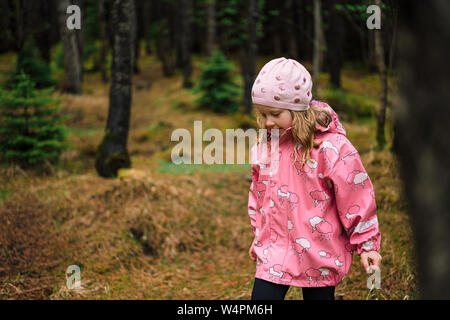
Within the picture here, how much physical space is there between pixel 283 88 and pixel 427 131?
1518 mm

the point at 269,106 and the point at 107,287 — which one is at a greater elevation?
the point at 269,106

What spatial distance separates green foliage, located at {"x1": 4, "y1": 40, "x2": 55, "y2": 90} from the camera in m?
7.47

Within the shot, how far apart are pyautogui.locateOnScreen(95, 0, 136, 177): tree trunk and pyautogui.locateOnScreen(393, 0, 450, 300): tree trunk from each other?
20.9ft

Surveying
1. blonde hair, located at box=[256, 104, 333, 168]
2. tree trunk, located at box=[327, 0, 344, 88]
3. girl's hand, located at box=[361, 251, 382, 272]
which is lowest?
girl's hand, located at box=[361, 251, 382, 272]

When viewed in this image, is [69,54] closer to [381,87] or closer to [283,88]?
[381,87]

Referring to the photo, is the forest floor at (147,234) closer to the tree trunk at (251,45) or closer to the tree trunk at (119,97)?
the tree trunk at (119,97)

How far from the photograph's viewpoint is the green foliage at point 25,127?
6926 millimetres

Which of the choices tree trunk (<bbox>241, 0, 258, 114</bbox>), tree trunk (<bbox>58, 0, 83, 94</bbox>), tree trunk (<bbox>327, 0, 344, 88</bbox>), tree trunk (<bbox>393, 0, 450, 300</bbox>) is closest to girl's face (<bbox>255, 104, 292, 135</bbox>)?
tree trunk (<bbox>393, 0, 450, 300</bbox>)

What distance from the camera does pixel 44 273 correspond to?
4.61 meters

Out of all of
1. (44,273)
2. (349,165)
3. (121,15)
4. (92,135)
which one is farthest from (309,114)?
(92,135)

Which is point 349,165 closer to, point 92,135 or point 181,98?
point 92,135

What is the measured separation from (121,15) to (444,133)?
6.63 metres

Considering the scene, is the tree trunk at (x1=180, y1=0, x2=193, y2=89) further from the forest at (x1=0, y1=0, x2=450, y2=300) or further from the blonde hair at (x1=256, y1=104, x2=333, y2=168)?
the blonde hair at (x1=256, y1=104, x2=333, y2=168)

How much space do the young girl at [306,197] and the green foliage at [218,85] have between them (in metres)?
10.2
